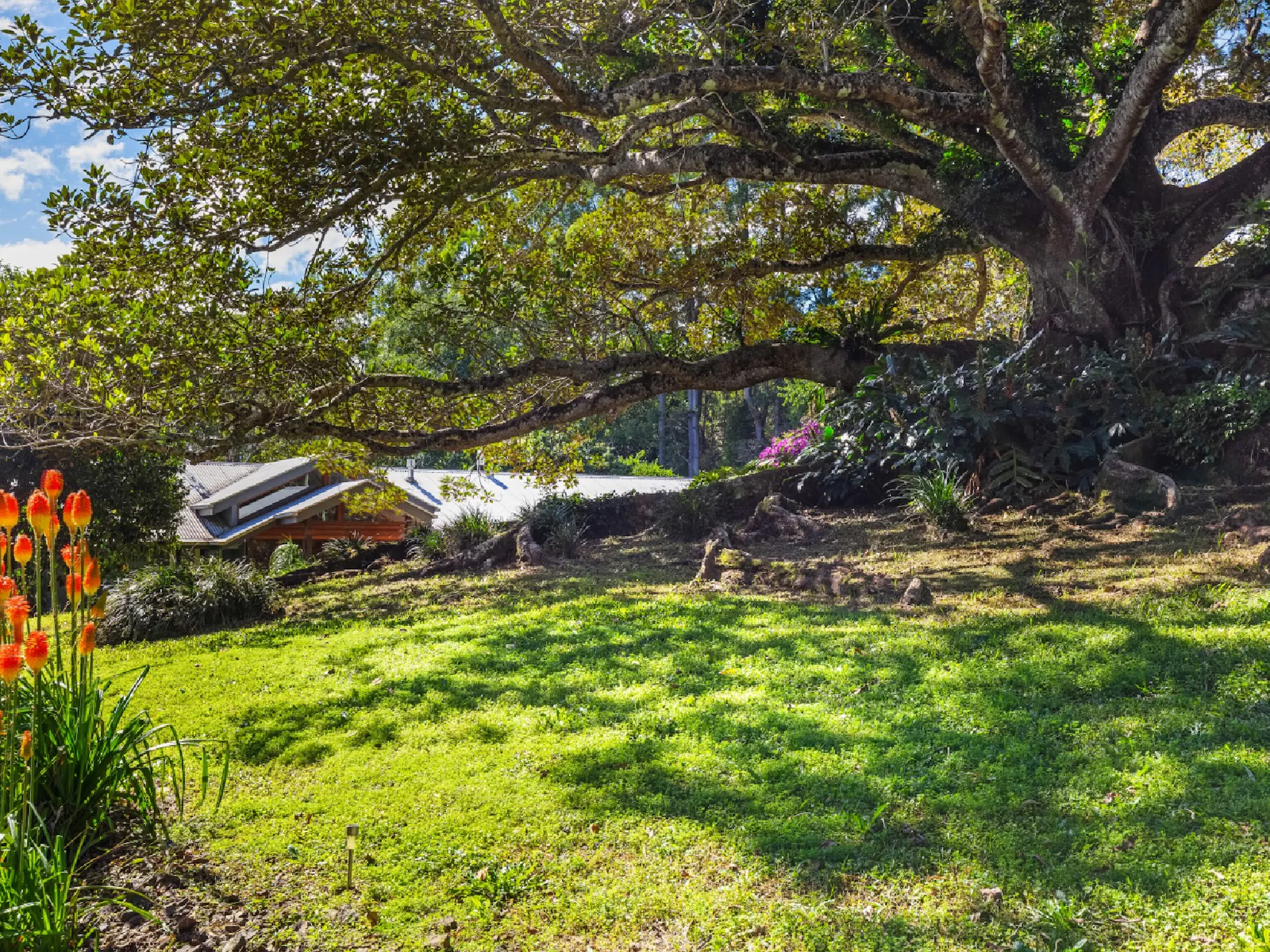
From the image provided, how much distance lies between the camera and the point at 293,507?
70.2ft

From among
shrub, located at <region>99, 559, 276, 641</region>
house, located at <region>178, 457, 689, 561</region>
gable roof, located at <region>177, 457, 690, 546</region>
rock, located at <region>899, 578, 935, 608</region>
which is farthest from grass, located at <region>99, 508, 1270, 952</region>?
house, located at <region>178, 457, 689, 561</region>

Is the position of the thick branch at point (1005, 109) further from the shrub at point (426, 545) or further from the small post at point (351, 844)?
the shrub at point (426, 545)

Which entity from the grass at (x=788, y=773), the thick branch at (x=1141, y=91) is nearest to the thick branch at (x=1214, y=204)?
the thick branch at (x=1141, y=91)

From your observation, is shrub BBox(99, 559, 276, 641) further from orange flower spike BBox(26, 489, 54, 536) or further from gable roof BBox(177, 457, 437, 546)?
gable roof BBox(177, 457, 437, 546)

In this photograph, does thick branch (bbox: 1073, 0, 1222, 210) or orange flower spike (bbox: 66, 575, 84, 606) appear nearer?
orange flower spike (bbox: 66, 575, 84, 606)

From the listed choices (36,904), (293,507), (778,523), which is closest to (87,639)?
(36,904)

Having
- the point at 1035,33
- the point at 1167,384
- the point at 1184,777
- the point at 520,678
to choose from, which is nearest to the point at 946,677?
the point at 1184,777

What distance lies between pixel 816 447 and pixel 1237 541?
18.3 feet

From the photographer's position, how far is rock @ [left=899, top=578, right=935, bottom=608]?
639 centimetres

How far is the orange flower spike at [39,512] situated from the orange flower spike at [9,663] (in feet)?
1.62

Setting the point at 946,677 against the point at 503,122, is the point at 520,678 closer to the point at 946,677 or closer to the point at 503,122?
the point at 946,677

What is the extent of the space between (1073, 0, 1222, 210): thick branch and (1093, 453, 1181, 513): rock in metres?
3.06

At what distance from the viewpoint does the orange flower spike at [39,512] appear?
289cm

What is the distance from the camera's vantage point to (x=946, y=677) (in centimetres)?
474
